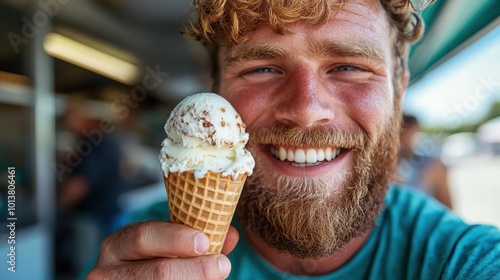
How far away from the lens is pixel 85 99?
19.9ft

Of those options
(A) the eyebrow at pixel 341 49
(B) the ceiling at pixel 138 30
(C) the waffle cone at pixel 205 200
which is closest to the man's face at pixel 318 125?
(A) the eyebrow at pixel 341 49

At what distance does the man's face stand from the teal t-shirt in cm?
13

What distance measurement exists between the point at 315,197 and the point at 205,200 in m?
0.40

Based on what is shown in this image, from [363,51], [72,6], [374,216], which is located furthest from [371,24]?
[72,6]

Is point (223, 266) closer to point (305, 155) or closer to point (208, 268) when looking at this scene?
point (208, 268)

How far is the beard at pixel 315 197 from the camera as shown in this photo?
145 cm

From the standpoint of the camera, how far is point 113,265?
127cm

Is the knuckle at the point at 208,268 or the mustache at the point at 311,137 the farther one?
the mustache at the point at 311,137

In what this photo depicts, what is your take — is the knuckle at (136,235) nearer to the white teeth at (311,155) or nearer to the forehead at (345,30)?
the white teeth at (311,155)

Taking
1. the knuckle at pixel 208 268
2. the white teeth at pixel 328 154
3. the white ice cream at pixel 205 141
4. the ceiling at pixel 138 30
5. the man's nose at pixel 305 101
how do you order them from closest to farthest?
the knuckle at pixel 208 268, the white ice cream at pixel 205 141, the man's nose at pixel 305 101, the white teeth at pixel 328 154, the ceiling at pixel 138 30

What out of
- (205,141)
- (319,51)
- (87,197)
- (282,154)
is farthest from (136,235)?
(87,197)

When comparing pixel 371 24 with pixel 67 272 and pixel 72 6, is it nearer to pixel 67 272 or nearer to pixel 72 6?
pixel 72 6

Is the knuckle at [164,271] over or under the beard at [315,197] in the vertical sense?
under

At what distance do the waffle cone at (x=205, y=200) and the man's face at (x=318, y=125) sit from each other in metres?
0.23
